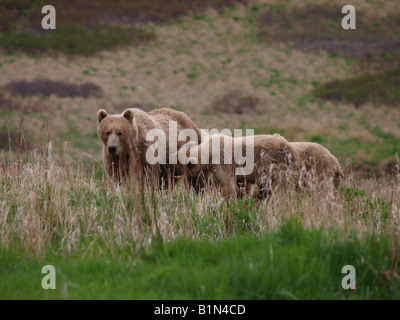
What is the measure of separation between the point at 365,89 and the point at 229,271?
28504 mm

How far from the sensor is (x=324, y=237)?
16.0ft

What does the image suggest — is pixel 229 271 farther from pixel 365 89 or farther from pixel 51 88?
pixel 365 89

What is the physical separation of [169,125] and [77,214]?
4511 mm

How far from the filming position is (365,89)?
3070 cm

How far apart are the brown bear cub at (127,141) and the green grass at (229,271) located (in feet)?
10.4

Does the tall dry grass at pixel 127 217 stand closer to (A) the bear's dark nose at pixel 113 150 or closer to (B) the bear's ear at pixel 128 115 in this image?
(A) the bear's dark nose at pixel 113 150

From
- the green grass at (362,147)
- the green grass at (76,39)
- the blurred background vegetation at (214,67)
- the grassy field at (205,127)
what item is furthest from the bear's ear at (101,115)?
the green grass at (76,39)

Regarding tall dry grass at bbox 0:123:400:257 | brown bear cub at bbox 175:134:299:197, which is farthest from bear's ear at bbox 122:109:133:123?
tall dry grass at bbox 0:123:400:257

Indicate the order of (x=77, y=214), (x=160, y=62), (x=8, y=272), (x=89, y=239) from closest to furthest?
1. (x=8, y=272)
2. (x=89, y=239)
3. (x=77, y=214)
4. (x=160, y=62)

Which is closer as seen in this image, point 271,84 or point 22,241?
point 22,241

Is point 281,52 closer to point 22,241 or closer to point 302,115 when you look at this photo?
point 302,115

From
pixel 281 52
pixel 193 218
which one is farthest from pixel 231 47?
pixel 193 218

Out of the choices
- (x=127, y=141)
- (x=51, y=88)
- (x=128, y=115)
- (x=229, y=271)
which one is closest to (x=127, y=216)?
(x=229, y=271)

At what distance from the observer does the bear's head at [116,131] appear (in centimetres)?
860
